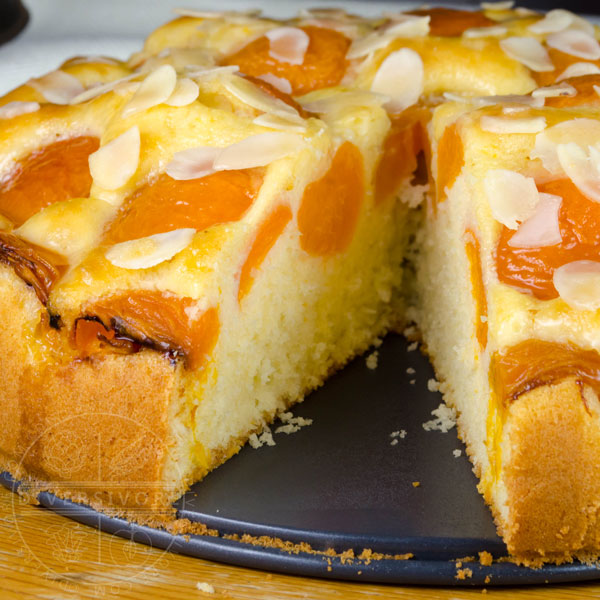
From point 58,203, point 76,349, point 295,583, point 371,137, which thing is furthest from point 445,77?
point 295,583

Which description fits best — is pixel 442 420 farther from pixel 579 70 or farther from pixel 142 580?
pixel 579 70

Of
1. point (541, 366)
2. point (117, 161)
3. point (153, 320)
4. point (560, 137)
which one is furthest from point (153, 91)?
point (541, 366)

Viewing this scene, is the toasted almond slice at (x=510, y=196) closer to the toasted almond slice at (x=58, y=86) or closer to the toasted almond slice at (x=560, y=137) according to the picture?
the toasted almond slice at (x=560, y=137)

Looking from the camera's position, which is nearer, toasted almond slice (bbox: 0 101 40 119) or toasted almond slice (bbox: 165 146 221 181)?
toasted almond slice (bbox: 165 146 221 181)

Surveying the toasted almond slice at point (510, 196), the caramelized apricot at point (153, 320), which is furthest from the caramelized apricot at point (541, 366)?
the caramelized apricot at point (153, 320)

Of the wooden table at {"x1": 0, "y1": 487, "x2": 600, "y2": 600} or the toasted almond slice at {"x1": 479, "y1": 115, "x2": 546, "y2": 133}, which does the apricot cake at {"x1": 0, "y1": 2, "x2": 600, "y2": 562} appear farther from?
the wooden table at {"x1": 0, "y1": 487, "x2": 600, "y2": 600}

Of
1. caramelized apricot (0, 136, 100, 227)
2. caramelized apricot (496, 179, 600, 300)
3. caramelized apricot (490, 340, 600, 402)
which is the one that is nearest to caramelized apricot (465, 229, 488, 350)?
caramelized apricot (496, 179, 600, 300)

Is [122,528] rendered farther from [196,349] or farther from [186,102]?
[186,102]

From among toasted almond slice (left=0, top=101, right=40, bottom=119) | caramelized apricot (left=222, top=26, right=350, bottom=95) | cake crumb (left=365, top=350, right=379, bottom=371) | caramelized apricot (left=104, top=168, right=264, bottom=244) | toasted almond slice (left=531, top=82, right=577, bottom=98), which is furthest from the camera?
caramelized apricot (left=222, top=26, right=350, bottom=95)
